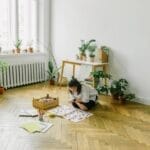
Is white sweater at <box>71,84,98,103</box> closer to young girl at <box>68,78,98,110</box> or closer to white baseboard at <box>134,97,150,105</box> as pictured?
young girl at <box>68,78,98,110</box>

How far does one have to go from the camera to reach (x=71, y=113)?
388 cm

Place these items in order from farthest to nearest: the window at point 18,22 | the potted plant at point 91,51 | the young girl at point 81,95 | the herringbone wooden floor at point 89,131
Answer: the window at point 18,22 < the potted plant at point 91,51 < the young girl at point 81,95 < the herringbone wooden floor at point 89,131

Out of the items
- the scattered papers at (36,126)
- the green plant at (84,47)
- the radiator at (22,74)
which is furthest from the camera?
the radiator at (22,74)

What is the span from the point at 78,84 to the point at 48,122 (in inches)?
31.7

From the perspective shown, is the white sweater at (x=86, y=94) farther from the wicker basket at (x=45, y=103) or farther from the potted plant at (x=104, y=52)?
the potted plant at (x=104, y=52)

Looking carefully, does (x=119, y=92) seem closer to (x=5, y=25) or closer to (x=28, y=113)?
(x=28, y=113)

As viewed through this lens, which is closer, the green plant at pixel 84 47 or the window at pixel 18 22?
the green plant at pixel 84 47

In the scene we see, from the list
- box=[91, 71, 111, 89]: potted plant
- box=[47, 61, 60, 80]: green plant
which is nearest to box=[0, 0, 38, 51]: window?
box=[47, 61, 60, 80]: green plant

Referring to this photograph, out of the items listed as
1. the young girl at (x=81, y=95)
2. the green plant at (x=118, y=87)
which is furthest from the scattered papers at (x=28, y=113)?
the green plant at (x=118, y=87)

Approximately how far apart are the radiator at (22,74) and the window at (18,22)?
0.44m

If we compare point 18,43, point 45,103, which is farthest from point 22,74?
point 45,103

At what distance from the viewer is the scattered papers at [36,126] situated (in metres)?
3.24

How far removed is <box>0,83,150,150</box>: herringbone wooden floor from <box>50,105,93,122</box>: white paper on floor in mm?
106

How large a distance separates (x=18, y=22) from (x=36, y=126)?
9.38 feet
